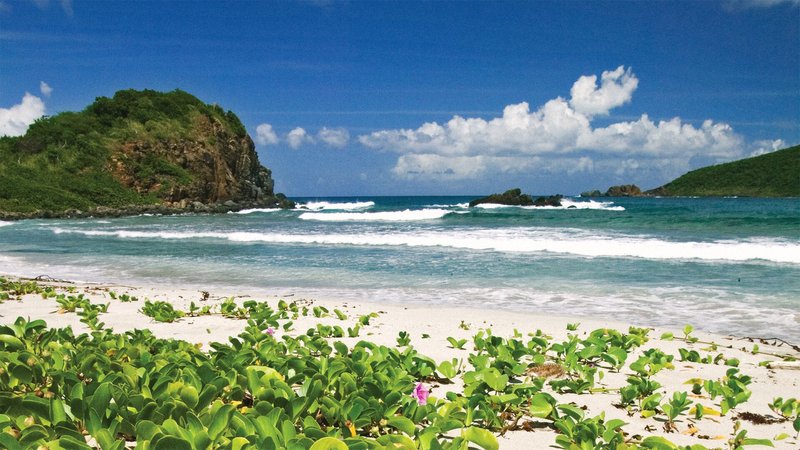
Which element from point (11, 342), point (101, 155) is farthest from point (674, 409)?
point (101, 155)

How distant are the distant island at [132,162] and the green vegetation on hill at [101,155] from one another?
0.08m

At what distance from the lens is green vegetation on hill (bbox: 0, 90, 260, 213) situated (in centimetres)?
4138

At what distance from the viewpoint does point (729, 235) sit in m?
20.8

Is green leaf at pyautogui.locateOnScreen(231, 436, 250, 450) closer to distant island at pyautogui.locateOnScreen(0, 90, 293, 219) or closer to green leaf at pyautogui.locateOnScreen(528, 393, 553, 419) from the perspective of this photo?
green leaf at pyautogui.locateOnScreen(528, 393, 553, 419)

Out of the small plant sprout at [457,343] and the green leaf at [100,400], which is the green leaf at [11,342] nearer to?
the green leaf at [100,400]

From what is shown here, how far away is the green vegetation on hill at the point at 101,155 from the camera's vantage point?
136 feet

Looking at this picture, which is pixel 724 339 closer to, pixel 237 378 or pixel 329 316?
pixel 329 316

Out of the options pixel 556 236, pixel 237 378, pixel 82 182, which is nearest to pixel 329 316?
pixel 237 378

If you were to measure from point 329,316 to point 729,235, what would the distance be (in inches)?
781

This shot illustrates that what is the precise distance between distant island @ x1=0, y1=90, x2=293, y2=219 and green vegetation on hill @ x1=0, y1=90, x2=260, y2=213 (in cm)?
8

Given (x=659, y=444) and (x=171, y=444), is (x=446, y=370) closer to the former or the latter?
(x=659, y=444)

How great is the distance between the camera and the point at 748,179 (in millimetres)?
97938

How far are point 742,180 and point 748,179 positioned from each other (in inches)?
40.6

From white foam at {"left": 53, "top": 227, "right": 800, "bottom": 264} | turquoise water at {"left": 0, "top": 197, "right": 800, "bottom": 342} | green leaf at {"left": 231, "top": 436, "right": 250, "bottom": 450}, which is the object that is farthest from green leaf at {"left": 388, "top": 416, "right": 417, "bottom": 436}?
white foam at {"left": 53, "top": 227, "right": 800, "bottom": 264}
